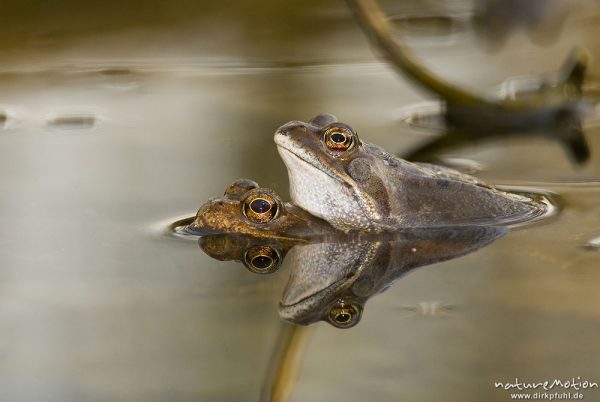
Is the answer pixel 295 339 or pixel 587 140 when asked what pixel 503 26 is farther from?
pixel 295 339

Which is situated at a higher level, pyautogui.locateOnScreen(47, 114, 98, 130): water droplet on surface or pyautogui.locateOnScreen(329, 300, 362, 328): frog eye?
pyautogui.locateOnScreen(47, 114, 98, 130): water droplet on surface

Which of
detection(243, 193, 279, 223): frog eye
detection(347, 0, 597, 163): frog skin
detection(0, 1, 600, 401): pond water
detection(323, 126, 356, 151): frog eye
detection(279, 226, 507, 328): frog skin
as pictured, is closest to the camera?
detection(0, 1, 600, 401): pond water

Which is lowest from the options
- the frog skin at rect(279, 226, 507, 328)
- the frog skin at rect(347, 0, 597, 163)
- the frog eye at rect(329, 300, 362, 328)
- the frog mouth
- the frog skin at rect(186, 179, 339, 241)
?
the frog eye at rect(329, 300, 362, 328)

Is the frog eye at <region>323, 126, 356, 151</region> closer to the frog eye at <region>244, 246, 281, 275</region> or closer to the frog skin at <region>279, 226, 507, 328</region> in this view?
the frog skin at <region>279, 226, 507, 328</region>

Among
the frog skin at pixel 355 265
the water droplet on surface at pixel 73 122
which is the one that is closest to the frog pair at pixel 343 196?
the frog skin at pixel 355 265

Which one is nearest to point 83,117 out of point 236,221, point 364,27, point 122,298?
point 364,27

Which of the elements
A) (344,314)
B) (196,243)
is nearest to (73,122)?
(196,243)

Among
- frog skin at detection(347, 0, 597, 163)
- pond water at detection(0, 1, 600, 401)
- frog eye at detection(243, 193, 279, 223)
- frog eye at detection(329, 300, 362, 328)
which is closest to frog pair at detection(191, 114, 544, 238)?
frog eye at detection(243, 193, 279, 223)

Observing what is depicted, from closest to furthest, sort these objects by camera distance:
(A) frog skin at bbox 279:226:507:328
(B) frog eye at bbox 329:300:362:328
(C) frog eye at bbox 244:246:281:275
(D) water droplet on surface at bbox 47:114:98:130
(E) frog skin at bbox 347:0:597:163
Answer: (B) frog eye at bbox 329:300:362:328, (A) frog skin at bbox 279:226:507:328, (C) frog eye at bbox 244:246:281:275, (E) frog skin at bbox 347:0:597:163, (D) water droplet on surface at bbox 47:114:98:130

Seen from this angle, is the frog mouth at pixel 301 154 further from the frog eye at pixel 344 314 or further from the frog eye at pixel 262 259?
the frog eye at pixel 344 314
